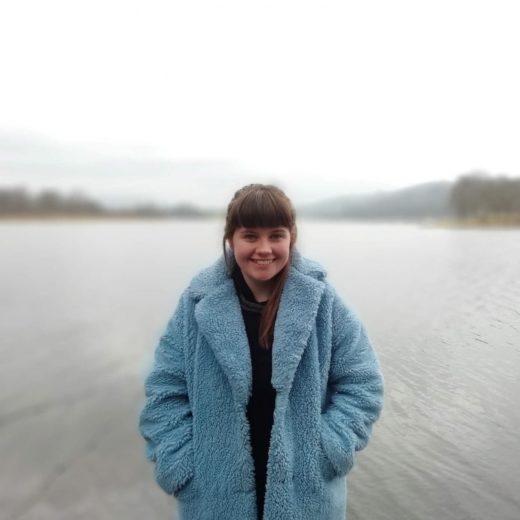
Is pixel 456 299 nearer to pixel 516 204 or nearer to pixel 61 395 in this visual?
pixel 61 395

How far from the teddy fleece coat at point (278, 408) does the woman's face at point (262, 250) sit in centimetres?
9

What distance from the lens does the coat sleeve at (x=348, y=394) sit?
5.88ft

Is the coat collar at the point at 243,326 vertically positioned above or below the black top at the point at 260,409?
above

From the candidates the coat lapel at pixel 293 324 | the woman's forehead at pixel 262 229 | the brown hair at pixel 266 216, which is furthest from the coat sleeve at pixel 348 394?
the woman's forehead at pixel 262 229

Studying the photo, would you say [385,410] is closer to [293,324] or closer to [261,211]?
[293,324]

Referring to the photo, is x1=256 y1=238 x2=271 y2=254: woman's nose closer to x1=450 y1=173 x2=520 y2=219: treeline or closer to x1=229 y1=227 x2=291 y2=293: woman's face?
x1=229 y1=227 x2=291 y2=293: woman's face

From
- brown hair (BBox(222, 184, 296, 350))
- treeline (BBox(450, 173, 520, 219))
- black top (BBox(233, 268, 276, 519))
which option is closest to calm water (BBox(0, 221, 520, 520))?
brown hair (BBox(222, 184, 296, 350))

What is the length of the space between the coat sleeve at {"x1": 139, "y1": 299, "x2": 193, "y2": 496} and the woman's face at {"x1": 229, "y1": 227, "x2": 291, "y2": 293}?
1.05 feet

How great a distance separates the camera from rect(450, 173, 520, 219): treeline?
56.6ft

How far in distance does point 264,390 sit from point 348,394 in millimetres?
309

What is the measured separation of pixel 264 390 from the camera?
1812mm

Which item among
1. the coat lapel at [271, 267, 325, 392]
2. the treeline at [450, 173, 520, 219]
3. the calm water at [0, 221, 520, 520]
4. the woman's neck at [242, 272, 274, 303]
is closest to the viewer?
the coat lapel at [271, 267, 325, 392]

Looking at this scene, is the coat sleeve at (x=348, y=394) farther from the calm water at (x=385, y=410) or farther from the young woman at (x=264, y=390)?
the calm water at (x=385, y=410)

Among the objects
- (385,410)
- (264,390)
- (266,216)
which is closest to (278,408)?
(264,390)
